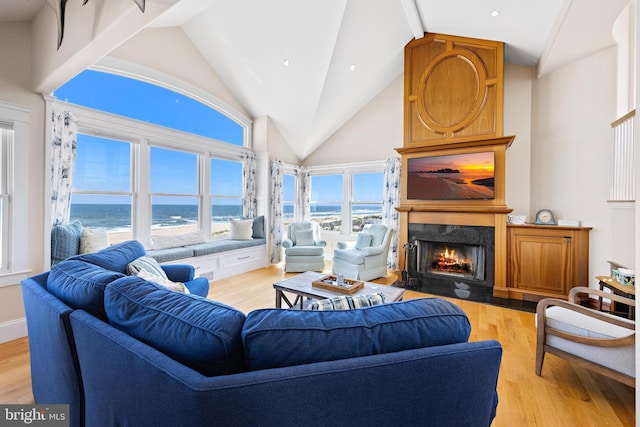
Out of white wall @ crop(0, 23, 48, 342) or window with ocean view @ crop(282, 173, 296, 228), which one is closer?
white wall @ crop(0, 23, 48, 342)

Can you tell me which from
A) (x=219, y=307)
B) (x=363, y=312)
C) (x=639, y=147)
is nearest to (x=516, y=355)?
(x=639, y=147)

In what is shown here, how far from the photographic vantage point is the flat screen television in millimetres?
3777

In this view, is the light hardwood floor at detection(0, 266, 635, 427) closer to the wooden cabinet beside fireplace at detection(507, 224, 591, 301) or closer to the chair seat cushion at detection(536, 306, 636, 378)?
the chair seat cushion at detection(536, 306, 636, 378)

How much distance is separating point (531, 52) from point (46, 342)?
220 inches

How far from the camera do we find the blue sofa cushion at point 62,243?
2.76 meters

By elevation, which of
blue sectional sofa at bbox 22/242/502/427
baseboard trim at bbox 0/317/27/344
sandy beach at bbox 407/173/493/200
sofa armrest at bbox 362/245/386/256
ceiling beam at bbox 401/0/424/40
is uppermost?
ceiling beam at bbox 401/0/424/40

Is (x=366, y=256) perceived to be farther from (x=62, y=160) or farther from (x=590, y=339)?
(x=62, y=160)

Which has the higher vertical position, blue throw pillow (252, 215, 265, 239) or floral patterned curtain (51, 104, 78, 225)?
floral patterned curtain (51, 104, 78, 225)

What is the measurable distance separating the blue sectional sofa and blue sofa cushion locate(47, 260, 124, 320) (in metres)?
0.11

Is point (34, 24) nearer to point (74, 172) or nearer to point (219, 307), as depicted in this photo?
point (74, 172)

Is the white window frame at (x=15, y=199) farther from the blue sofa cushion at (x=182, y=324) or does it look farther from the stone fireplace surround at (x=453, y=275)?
the stone fireplace surround at (x=453, y=275)

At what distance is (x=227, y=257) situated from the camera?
4.45 m

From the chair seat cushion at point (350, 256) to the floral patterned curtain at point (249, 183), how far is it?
2.03 metres

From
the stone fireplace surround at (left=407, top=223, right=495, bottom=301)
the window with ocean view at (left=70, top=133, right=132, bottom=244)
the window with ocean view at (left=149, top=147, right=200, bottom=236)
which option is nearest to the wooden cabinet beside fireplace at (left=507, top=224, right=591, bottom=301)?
the stone fireplace surround at (left=407, top=223, right=495, bottom=301)
